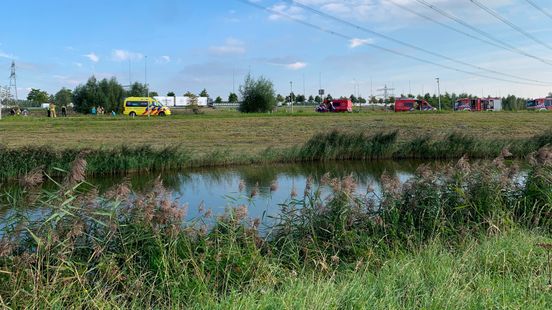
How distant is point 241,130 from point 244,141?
3.40 m

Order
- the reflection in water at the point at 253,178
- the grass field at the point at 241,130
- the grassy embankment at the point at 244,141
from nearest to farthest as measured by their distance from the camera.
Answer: the reflection in water at the point at 253,178, the grassy embankment at the point at 244,141, the grass field at the point at 241,130

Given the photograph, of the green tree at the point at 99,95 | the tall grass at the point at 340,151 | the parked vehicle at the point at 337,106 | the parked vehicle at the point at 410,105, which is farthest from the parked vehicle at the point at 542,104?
the green tree at the point at 99,95

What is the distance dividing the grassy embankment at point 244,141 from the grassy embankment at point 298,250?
10.9 meters

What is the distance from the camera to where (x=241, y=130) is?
1213 inches

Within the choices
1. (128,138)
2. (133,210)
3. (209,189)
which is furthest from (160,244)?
(128,138)

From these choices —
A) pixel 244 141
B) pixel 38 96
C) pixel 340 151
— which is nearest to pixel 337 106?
pixel 244 141

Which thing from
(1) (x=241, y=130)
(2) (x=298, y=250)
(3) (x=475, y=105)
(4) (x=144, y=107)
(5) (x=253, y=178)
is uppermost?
(4) (x=144, y=107)

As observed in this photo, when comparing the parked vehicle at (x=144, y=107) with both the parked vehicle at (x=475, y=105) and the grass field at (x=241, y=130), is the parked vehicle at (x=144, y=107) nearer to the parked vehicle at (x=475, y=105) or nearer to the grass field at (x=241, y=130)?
the grass field at (x=241, y=130)

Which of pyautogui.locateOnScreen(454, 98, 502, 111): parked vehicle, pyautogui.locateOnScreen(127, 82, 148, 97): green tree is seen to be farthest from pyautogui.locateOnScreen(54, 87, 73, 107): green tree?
pyautogui.locateOnScreen(454, 98, 502, 111): parked vehicle

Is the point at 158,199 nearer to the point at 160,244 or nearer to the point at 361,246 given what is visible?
the point at 160,244

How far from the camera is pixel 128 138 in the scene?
26828mm

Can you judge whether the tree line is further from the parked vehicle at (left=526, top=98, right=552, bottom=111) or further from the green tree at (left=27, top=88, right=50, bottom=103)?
the green tree at (left=27, top=88, right=50, bottom=103)

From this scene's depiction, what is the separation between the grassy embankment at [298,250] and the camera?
13.4ft

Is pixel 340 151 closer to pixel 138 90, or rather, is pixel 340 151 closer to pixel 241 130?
pixel 241 130
